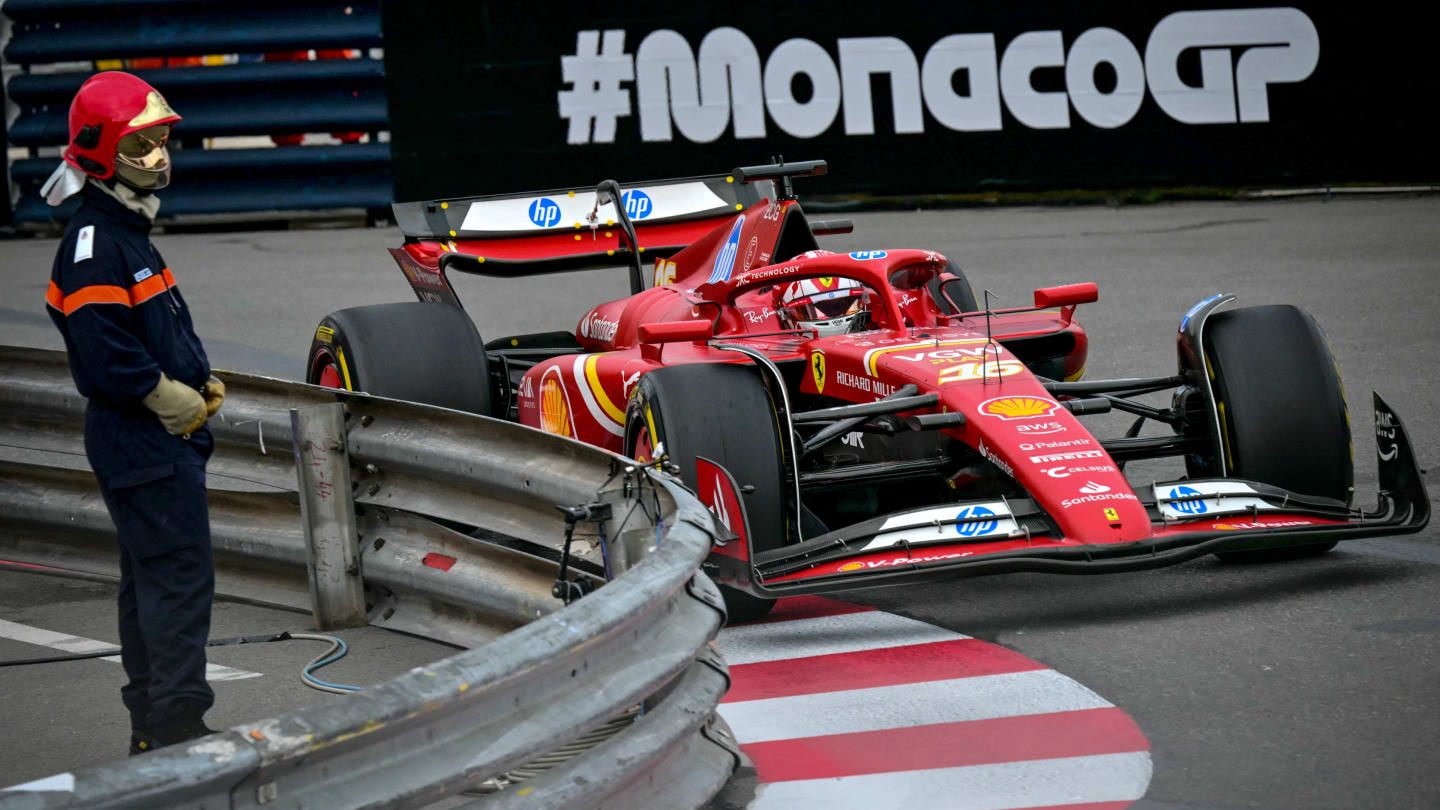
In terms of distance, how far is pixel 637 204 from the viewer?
8.49 m

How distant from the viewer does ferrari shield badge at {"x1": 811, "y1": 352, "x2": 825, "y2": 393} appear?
6215 mm

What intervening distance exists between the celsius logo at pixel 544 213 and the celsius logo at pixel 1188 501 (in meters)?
3.84

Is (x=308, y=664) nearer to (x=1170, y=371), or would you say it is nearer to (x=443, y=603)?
(x=443, y=603)

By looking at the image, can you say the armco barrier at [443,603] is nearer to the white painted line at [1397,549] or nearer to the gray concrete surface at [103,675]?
the gray concrete surface at [103,675]

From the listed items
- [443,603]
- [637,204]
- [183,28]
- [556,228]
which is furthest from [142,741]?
[183,28]

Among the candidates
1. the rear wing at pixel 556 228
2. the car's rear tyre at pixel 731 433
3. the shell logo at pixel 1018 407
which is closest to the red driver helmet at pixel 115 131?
the car's rear tyre at pixel 731 433

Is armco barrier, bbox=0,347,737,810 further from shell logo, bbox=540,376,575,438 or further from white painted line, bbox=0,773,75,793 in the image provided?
shell logo, bbox=540,376,575,438

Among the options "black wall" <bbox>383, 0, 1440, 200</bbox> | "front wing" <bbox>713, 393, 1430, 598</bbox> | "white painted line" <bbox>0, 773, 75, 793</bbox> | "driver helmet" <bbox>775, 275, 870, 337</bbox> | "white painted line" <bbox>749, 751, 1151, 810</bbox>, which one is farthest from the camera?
"black wall" <bbox>383, 0, 1440, 200</bbox>

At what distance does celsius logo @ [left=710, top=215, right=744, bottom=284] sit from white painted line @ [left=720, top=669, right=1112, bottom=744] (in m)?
3.04

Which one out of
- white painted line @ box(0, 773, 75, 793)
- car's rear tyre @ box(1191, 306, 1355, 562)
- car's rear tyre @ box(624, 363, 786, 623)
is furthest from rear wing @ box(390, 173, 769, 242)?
white painted line @ box(0, 773, 75, 793)

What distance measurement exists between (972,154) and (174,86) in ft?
26.2

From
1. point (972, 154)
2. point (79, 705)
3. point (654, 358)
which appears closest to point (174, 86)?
point (972, 154)

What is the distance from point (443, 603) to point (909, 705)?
1526 mm

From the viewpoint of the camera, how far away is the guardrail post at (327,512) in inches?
211
